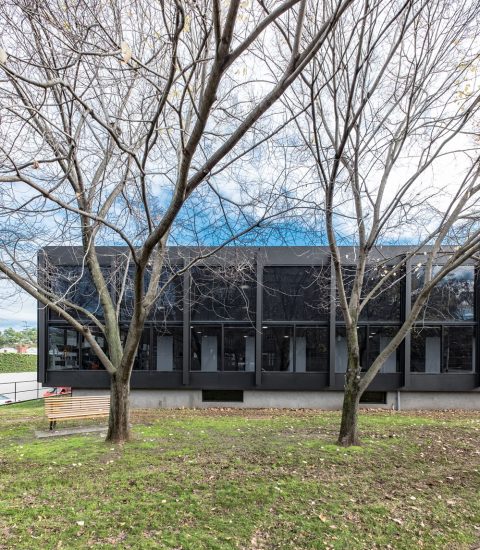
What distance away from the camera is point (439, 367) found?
14.8 meters

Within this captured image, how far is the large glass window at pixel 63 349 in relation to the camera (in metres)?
15.1

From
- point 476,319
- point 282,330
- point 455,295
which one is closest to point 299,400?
A: point 282,330

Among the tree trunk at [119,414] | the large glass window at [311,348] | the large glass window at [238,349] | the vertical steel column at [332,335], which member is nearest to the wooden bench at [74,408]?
the tree trunk at [119,414]

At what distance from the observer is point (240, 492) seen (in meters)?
5.20

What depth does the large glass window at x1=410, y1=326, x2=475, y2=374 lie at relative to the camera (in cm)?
1477

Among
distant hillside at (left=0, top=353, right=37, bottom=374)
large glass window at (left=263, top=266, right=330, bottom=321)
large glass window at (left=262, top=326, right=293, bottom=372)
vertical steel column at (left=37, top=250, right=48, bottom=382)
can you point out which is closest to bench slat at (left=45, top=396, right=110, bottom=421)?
vertical steel column at (left=37, top=250, right=48, bottom=382)

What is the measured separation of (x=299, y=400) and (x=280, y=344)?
6.85 ft

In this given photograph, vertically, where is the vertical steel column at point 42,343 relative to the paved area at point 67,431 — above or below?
above

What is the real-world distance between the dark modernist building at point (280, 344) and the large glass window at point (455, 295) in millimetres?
36

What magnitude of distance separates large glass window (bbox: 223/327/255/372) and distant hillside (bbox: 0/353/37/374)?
34770 mm

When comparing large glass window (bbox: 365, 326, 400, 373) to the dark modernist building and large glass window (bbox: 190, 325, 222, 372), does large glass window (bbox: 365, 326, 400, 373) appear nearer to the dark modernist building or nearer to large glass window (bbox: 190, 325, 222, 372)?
the dark modernist building

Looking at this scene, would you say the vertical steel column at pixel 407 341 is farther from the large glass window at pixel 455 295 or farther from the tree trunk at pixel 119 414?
the tree trunk at pixel 119 414

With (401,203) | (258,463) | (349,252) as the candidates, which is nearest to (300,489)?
(258,463)

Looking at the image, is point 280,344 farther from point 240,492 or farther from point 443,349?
point 240,492
